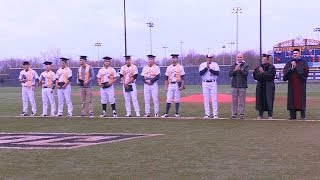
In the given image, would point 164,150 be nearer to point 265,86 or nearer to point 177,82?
point 265,86

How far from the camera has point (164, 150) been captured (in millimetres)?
8578

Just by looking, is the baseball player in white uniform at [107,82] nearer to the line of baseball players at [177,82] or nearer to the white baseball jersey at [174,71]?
the line of baseball players at [177,82]

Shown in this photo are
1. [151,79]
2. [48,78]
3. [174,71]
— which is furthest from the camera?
[48,78]

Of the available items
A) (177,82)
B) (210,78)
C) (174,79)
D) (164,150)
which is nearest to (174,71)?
(174,79)

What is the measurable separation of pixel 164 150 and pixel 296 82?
23.1 feet

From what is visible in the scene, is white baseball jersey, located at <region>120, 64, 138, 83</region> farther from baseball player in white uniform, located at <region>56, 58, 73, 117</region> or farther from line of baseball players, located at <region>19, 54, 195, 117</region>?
baseball player in white uniform, located at <region>56, 58, 73, 117</region>

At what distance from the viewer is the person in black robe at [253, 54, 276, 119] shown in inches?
575

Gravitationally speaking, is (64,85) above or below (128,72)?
below

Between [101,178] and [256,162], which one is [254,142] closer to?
[256,162]

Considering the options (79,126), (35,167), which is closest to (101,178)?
(35,167)

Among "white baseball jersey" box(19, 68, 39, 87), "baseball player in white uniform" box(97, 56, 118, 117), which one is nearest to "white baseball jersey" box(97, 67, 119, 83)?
"baseball player in white uniform" box(97, 56, 118, 117)

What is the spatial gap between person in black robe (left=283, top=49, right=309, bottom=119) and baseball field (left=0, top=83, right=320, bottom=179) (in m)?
0.77

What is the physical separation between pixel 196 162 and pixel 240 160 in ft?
2.25

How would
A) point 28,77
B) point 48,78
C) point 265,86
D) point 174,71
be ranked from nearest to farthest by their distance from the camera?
1. point 265,86
2. point 174,71
3. point 48,78
4. point 28,77
